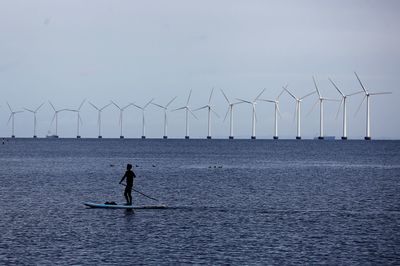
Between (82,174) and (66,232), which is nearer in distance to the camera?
(66,232)

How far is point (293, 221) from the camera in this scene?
177 feet

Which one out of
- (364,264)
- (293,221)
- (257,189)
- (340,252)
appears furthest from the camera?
(257,189)

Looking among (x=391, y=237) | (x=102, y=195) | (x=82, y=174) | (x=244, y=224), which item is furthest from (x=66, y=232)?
(x=82, y=174)

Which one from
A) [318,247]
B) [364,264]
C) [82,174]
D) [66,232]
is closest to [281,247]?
[318,247]

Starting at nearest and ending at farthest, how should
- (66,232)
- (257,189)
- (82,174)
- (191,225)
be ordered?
(66,232) → (191,225) → (257,189) → (82,174)

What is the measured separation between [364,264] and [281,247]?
19.4 feet

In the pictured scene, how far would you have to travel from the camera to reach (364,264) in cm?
3712

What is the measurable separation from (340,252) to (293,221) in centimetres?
1343

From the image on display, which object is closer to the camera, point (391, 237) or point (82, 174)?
point (391, 237)

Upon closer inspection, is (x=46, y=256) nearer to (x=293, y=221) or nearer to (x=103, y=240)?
(x=103, y=240)

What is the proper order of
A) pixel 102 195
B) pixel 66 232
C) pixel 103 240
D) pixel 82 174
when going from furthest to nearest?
1. pixel 82 174
2. pixel 102 195
3. pixel 66 232
4. pixel 103 240

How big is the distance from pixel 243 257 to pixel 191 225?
1241cm

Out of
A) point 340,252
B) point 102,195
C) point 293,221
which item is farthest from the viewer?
point 102,195

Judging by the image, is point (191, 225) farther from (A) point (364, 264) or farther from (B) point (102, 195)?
(B) point (102, 195)
